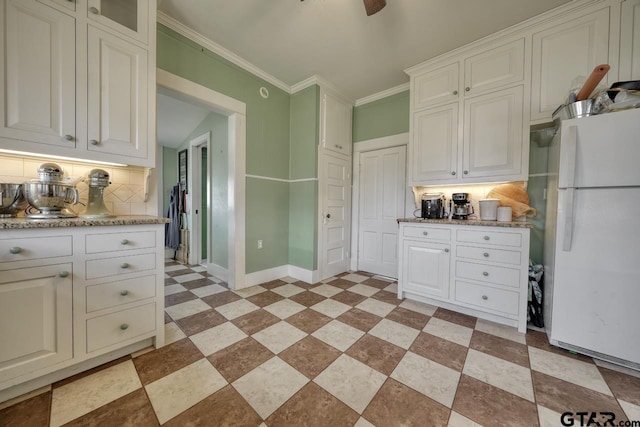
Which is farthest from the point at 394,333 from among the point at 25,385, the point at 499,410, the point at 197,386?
the point at 25,385

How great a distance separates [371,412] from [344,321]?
0.89 metres

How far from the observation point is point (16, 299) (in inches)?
43.8

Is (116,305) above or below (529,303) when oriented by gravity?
above

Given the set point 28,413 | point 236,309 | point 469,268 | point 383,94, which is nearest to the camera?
point 28,413

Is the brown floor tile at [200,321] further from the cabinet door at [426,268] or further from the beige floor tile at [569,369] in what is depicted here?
the beige floor tile at [569,369]

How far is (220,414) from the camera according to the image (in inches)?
43.5

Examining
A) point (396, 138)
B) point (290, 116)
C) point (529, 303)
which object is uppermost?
point (290, 116)

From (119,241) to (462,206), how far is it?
2917mm

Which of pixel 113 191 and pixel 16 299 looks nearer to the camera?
pixel 16 299

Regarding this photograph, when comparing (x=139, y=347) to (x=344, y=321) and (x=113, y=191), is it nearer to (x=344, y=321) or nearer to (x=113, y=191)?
(x=113, y=191)

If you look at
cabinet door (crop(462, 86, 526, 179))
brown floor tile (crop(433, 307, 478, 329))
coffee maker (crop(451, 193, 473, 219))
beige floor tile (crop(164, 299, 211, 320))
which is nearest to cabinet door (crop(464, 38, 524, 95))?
cabinet door (crop(462, 86, 526, 179))

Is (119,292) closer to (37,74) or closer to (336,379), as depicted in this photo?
(37,74)

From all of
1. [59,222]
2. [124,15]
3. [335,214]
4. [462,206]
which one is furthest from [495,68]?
[59,222]

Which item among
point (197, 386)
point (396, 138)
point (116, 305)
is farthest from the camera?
point (396, 138)
